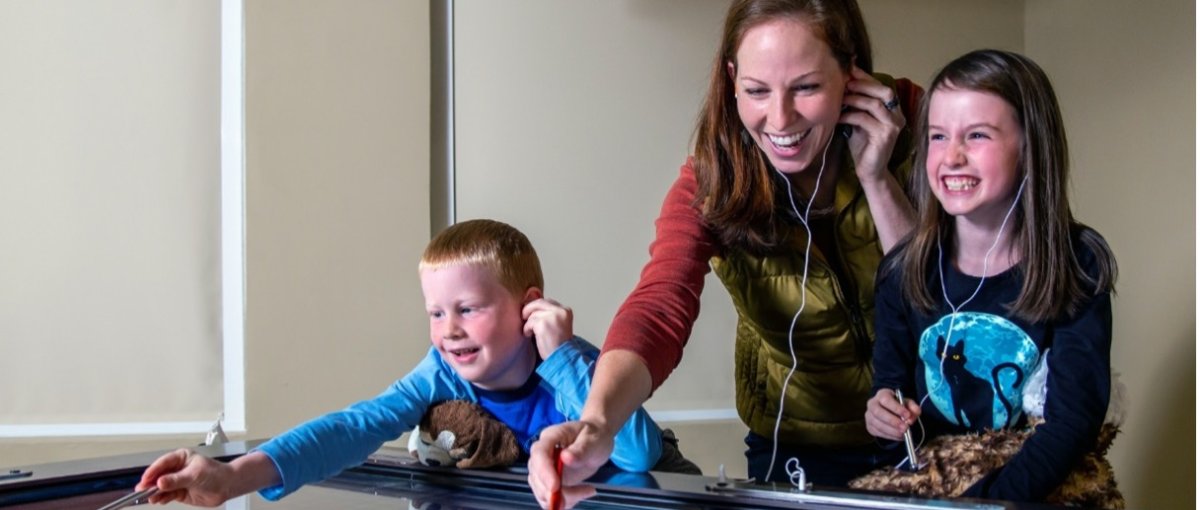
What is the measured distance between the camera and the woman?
1433 mm

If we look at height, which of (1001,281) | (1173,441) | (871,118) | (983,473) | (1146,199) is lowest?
(1173,441)

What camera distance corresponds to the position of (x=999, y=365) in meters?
1.40

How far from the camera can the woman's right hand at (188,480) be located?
110 cm

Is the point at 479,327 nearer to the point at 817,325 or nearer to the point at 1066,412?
the point at 817,325

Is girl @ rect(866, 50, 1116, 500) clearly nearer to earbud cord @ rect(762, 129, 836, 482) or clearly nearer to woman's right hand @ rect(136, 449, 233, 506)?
earbud cord @ rect(762, 129, 836, 482)

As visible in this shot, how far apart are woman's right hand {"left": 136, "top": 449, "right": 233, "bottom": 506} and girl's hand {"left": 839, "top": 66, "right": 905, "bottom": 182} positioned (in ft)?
2.86

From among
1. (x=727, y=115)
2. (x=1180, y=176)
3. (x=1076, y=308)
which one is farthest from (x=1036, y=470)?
(x=1180, y=176)

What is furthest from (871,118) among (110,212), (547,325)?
(110,212)

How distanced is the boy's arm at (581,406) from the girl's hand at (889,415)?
0.28 meters

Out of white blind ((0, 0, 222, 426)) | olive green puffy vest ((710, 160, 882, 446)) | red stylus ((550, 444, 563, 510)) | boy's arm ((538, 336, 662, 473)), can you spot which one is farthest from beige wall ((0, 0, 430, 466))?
red stylus ((550, 444, 563, 510))

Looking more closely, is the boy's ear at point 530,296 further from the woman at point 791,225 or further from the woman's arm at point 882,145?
the woman's arm at point 882,145

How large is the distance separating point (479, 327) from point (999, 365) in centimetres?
64

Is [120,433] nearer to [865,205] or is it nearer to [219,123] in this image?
[219,123]

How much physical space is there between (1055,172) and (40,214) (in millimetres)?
2289
